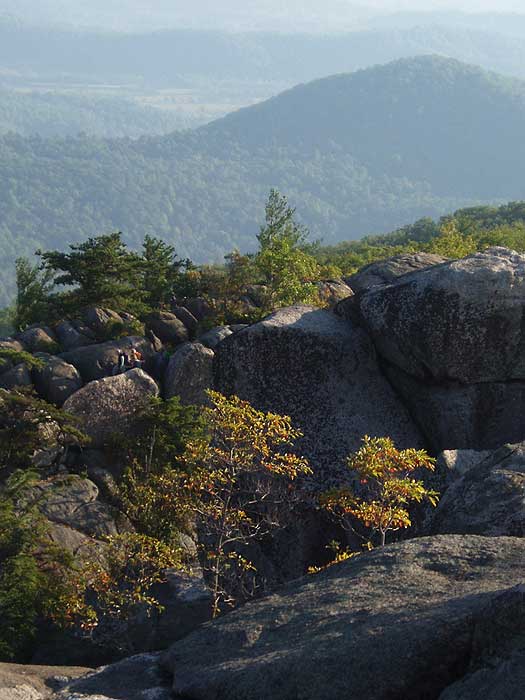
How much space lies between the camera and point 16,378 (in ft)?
85.2

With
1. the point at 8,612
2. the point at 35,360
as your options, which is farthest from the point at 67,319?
the point at 8,612

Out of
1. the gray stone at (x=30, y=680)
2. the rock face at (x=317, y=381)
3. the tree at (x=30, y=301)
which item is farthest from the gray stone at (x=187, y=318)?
the gray stone at (x=30, y=680)

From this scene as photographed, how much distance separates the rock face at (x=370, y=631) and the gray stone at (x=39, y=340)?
1794 cm

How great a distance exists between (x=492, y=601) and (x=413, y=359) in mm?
14157

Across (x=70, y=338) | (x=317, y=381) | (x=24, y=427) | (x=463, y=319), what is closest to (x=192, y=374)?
(x=317, y=381)

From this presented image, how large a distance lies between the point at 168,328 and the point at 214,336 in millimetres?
2921

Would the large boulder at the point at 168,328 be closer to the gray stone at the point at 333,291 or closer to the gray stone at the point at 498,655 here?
the gray stone at the point at 333,291

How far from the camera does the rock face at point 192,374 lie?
82.4 feet

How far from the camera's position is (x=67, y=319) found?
2989cm

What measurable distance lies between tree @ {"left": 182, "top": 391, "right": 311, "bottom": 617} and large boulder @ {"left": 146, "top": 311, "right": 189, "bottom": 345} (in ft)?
21.7

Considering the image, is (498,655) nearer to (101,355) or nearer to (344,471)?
(344,471)

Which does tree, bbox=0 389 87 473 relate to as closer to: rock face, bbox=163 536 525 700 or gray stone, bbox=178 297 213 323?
gray stone, bbox=178 297 213 323

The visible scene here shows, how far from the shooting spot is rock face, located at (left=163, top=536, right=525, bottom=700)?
8773 millimetres

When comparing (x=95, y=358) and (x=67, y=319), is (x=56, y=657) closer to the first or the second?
(x=95, y=358)
